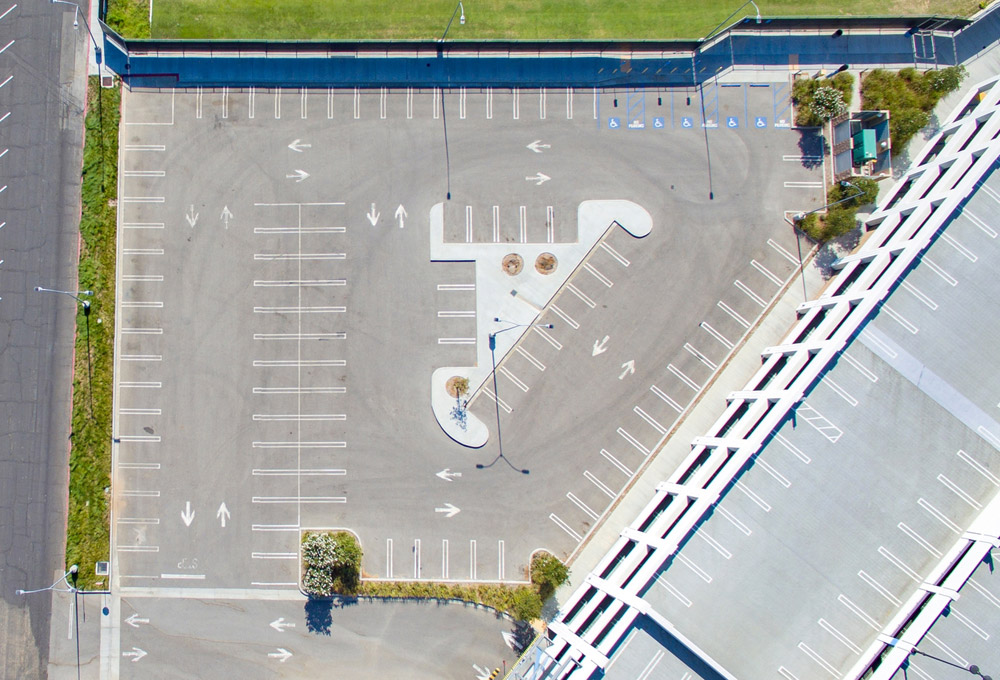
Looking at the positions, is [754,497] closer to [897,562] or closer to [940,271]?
[897,562]

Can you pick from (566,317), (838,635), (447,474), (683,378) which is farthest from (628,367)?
(838,635)

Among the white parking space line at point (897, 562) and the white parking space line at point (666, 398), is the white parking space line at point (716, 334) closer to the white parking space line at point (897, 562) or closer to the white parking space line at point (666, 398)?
the white parking space line at point (666, 398)

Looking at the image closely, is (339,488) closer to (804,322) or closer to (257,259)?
(257,259)

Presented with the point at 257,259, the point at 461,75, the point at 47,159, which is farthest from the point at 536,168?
the point at 47,159

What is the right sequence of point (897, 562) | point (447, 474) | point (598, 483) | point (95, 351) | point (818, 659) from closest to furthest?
point (818, 659) < point (897, 562) < point (598, 483) < point (447, 474) < point (95, 351)

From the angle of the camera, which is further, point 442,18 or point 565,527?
point 442,18

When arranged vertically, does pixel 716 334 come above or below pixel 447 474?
above

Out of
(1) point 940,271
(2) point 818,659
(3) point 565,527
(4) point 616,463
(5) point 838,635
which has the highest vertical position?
(1) point 940,271
